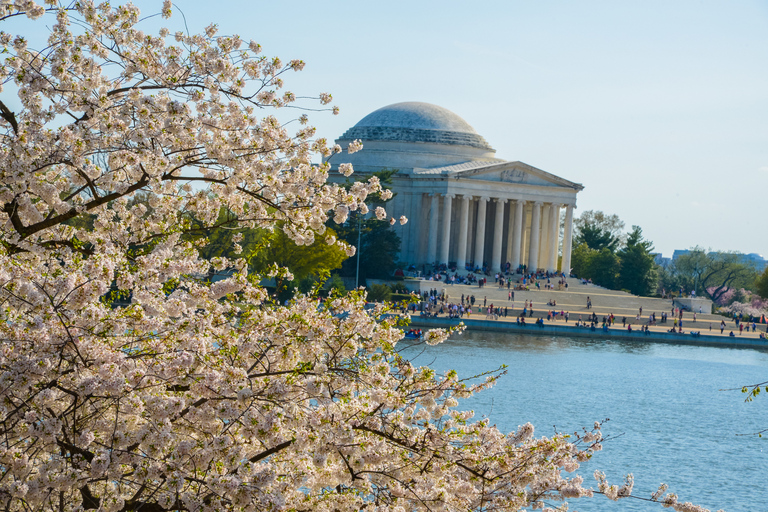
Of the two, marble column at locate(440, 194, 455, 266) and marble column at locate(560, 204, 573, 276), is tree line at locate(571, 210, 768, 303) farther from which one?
marble column at locate(440, 194, 455, 266)

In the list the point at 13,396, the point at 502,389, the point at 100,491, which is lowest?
the point at 502,389

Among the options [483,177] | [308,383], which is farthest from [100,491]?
[483,177]

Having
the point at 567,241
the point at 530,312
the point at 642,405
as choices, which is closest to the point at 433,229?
the point at 567,241

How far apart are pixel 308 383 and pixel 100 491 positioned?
8.20 feet

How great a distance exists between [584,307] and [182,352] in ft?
223

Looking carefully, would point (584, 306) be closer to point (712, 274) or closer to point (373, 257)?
point (373, 257)

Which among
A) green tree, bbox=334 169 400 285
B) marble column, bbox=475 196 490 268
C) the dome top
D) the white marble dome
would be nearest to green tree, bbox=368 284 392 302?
green tree, bbox=334 169 400 285

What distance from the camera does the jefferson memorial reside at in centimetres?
9081

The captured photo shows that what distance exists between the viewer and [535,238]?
311 ft

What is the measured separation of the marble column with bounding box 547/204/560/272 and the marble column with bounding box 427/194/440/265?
491 inches

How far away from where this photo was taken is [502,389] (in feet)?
130

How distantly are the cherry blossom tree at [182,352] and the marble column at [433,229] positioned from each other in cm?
8031

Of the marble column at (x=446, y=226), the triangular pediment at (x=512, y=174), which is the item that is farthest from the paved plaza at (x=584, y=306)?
the triangular pediment at (x=512, y=174)

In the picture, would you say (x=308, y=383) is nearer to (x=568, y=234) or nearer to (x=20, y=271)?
(x=20, y=271)
